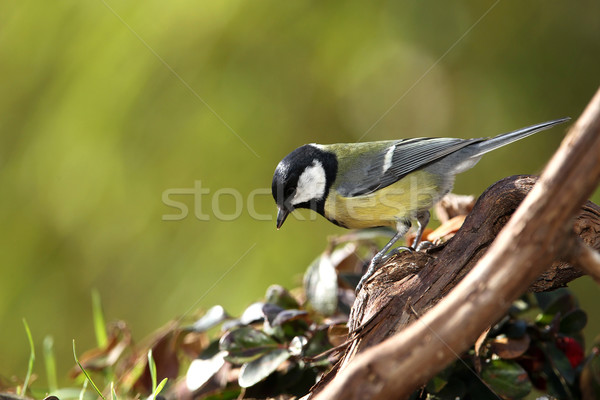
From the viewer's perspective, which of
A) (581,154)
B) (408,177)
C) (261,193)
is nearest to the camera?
(581,154)

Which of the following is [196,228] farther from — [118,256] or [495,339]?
[495,339]

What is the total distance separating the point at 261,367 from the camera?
0.85 meters

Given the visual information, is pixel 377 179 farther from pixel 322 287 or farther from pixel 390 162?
pixel 322 287

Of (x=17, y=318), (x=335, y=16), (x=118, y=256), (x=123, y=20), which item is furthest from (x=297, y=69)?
(x=17, y=318)

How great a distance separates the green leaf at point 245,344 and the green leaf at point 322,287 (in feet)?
0.52

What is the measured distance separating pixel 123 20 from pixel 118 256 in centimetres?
69

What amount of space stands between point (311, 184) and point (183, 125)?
0.57 meters

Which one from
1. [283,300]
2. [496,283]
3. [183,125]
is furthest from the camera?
[183,125]

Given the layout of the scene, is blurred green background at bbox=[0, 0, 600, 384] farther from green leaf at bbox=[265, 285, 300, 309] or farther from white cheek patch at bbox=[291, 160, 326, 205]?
green leaf at bbox=[265, 285, 300, 309]

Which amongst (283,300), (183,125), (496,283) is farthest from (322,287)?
(183,125)

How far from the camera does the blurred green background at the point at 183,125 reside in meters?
1.54

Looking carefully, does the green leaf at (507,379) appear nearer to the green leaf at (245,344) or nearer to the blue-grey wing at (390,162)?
the green leaf at (245,344)

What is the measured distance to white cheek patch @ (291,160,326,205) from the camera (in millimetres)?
1207

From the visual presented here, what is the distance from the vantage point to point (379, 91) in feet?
5.27
